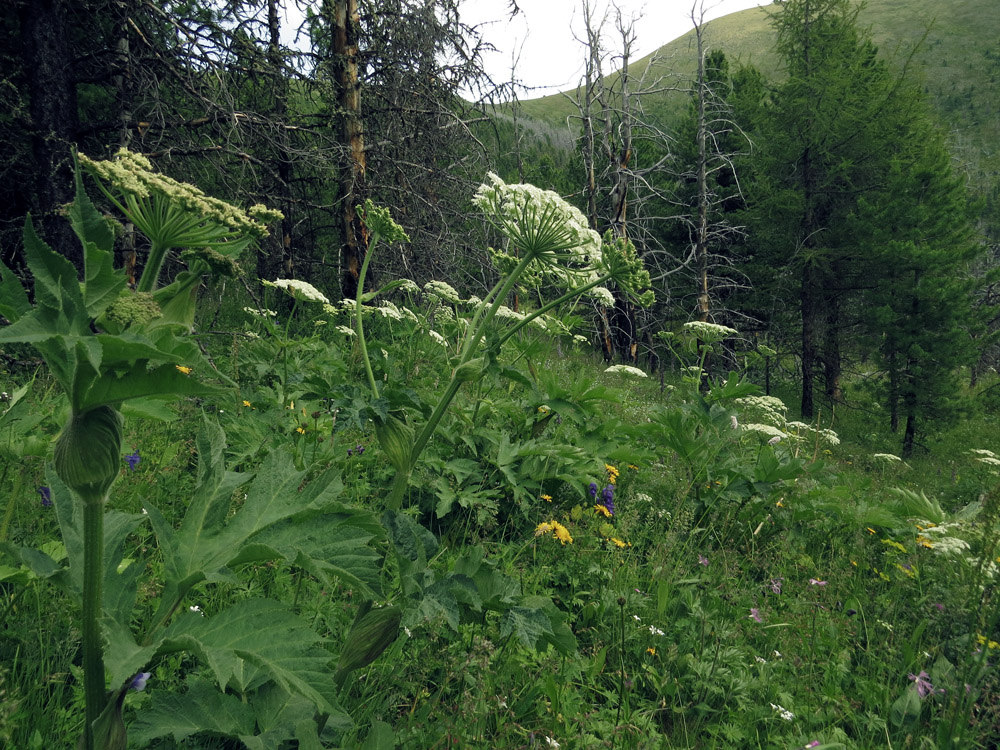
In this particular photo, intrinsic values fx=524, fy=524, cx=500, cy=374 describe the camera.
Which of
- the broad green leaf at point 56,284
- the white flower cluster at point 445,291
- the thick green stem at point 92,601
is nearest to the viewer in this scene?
the broad green leaf at point 56,284

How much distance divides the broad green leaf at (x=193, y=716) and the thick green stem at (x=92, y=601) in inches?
7.4

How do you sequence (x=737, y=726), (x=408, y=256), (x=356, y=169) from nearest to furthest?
1. (x=737, y=726)
2. (x=356, y=169)
3. (x=408, y=256)

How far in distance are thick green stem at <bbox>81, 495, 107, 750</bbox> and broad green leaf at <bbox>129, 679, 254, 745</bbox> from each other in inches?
7.4

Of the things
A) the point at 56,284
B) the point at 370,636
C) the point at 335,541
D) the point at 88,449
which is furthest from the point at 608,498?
the point at 56,284

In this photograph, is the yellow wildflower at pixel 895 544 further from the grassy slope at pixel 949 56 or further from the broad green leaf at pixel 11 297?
the grassy slope at pixel 949 56

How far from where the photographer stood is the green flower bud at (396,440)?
67.2 inches

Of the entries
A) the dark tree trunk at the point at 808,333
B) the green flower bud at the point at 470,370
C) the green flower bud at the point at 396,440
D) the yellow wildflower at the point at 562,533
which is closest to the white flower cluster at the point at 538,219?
the green flower bud at the point at 470,370

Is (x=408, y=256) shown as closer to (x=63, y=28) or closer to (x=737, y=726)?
(x=63, y=28)

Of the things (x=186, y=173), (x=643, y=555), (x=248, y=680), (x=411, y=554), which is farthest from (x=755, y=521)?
(x=186, y=173)

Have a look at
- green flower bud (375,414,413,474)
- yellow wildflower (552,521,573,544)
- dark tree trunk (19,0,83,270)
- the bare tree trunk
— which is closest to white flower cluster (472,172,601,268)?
green flower bud (375,414,413,474)

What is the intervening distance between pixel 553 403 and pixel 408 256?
6299 mm

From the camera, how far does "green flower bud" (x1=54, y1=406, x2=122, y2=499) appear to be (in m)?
0.97

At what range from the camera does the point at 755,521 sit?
157 inches

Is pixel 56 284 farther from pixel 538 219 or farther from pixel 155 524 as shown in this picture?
pixel 538 219
